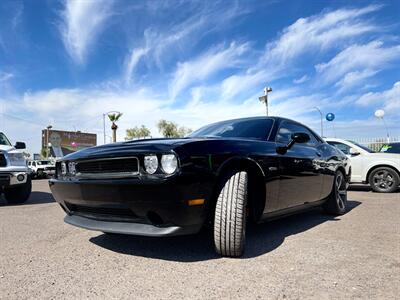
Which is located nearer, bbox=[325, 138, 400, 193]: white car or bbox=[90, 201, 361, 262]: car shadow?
bbox=[90, 201, 361, 262]: car shadow

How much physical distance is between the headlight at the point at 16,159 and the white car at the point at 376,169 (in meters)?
7.67

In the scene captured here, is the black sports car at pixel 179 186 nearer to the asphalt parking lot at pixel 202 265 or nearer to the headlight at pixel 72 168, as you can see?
the headlight at pixel 72 168

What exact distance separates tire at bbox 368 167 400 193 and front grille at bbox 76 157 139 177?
758cm

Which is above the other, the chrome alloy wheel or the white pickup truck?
the white pickup truck

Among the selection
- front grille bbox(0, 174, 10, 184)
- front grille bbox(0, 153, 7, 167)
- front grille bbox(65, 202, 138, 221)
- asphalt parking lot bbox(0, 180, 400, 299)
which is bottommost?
asphalt parking lot bbox(0, 180, 400, 299)

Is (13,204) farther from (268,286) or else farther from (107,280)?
(268,286)

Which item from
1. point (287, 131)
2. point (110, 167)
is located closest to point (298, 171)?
point (287, 131)

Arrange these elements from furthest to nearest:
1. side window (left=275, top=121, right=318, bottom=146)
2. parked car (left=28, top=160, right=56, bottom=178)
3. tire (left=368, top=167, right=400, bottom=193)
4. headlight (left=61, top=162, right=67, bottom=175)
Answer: parked car (left=28, top=160, right=56, bottom=178)
tire (left=368, top=167, right=400, bottom=193)
side window (left=275, top=121, right=318, bottom=146)
headlight (left=61, top=162, right=67, bottom=175)

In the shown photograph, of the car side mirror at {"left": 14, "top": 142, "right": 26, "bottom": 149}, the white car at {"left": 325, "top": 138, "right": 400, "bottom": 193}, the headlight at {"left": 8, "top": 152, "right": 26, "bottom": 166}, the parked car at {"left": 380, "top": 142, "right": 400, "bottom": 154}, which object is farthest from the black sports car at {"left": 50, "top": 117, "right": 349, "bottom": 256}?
the parked car at {"left": 380, "top": 142, "right": 400, "bottom": 154}

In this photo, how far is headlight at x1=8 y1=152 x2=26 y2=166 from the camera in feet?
21.9

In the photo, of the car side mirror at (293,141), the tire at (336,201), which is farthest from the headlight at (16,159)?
the tire at (336,201)

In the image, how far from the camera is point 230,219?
272 centimetres

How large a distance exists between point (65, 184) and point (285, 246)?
209 centimetres

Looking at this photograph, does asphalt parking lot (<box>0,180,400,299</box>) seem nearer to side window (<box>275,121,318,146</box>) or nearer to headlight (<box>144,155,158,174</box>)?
headlight (<box>144,155,158,174</box>)
